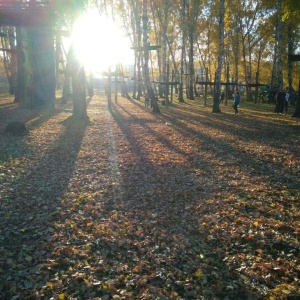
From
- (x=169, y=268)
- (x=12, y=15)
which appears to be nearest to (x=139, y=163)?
(x=169, y=268)

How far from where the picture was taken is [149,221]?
16.7 feet

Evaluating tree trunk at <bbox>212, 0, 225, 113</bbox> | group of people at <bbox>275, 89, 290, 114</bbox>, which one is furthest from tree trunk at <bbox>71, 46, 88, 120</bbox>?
group of people at <bbox>275, 89, 290, 114</bbox>

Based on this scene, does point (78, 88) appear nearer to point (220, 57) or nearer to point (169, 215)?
point (220, 57)

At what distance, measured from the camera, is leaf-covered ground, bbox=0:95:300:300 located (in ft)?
11.6

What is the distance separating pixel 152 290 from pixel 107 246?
3.69ft

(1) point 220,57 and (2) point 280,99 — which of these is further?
(2) point 280,99

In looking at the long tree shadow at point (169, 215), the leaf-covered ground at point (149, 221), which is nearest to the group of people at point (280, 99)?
the leaf-covered ground at point (149, 221)

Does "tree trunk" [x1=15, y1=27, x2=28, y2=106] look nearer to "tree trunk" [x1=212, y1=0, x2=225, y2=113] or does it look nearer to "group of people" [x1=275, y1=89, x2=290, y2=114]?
"tree trunk" [x1=212, y1=0, x2=225, y2=113]

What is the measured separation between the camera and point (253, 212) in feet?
17.6

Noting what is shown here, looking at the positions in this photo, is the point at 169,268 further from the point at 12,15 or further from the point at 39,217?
the point at 12,15

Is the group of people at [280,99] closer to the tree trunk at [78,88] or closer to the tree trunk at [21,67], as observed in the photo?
the tree trunk at [78,88]

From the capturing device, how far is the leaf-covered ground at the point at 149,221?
353 cm

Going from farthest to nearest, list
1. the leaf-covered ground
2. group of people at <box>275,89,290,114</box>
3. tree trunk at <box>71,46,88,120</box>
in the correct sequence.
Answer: group of people at <box>275,89,290,114</box> < tree trunk at <box>71,46,88,120</box> < the leaf-covered ground

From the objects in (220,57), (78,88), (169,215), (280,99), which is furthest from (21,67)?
(169,215)
